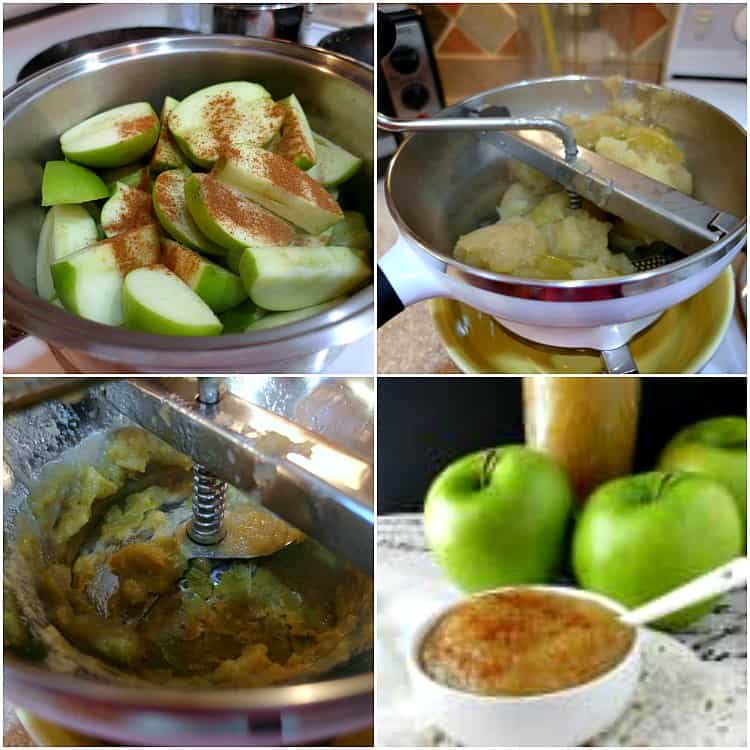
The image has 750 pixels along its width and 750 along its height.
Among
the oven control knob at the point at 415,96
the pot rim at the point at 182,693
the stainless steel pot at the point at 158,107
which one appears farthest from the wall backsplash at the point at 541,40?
the pot rim at the point at 182,693

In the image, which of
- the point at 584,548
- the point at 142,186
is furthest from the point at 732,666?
the point at 142,186

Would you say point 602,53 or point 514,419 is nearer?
point 514,419

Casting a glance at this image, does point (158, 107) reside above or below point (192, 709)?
above

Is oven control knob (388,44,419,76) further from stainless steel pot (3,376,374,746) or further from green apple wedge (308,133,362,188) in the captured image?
stainless steel pot (3,376,374,746)

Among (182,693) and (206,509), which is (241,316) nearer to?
(206,509)

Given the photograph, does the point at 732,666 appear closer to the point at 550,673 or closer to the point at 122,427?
the point at 550,673

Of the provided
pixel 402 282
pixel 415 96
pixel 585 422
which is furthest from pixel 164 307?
pixel 415 96
